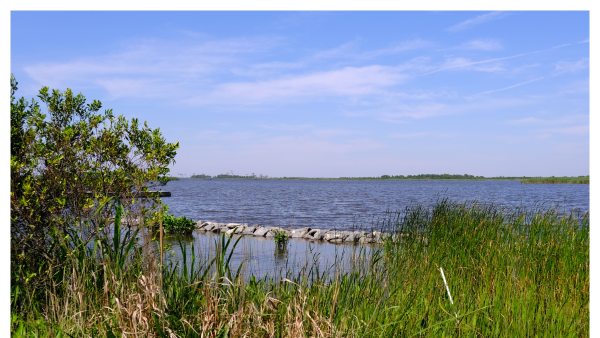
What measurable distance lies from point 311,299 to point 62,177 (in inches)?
105

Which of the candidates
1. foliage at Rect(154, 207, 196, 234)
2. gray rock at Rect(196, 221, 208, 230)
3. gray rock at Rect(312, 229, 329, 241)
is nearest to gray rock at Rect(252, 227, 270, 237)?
gray rock at Rect(312, 229, 329, 241)

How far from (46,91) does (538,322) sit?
509 centimetres

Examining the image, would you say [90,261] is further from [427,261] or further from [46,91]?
[427,261]

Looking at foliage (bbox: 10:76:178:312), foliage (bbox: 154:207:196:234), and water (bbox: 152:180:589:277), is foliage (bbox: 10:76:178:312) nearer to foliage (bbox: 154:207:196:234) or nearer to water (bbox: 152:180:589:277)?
water (bbox: 152:180:589:277)

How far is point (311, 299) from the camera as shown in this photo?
3.24m

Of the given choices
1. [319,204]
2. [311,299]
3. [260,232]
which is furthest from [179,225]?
[319,204]

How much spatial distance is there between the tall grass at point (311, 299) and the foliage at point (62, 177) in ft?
0.68

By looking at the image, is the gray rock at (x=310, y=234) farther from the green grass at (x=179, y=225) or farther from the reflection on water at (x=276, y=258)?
the green grass at (x=179, y=225)

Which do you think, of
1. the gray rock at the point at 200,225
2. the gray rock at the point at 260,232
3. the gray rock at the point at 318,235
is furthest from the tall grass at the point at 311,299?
the gray rock at the point at 200,225

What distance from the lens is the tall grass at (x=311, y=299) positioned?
260cm

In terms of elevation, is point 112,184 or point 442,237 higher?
point 112,184

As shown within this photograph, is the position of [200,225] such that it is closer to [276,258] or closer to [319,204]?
[276,258]
